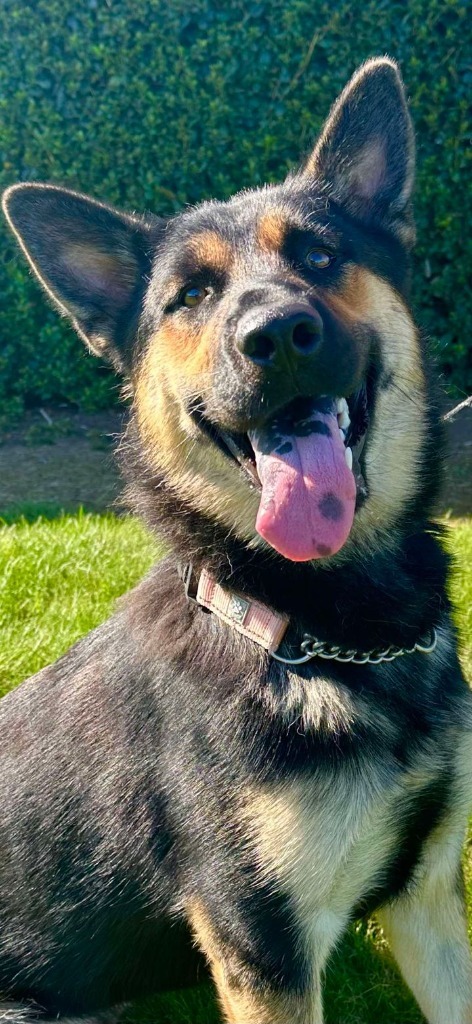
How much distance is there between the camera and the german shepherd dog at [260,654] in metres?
2.08

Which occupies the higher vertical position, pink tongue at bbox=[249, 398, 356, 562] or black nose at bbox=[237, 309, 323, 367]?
black nose at bbox=[237, 309, 323, 367]

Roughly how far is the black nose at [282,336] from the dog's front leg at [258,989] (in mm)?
1354

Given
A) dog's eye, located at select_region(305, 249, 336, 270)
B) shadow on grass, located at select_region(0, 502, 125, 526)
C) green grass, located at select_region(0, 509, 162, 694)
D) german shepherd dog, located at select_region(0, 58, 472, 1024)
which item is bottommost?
shadow on grass, located at select_region(0, 502, 125, 526)

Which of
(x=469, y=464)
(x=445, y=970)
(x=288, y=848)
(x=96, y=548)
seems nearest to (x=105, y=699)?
(x=288, y=848)

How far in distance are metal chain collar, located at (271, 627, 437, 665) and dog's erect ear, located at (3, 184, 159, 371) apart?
1111 millimetres

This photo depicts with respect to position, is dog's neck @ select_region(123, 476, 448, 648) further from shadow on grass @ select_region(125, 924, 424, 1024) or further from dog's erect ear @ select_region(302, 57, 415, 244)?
shadow on grass @ select_region(125, 924, 424, 1024)

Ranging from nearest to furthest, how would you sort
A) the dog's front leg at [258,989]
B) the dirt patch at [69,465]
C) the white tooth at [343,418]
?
the dog's front leg at [258,989]
the white tooth at [343,418]
the dirt patch at [69,465]

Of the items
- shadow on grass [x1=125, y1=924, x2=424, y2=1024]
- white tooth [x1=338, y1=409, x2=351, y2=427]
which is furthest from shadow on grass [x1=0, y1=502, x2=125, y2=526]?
white tooth [x1=338, y1=409, x2=351, y2=427]

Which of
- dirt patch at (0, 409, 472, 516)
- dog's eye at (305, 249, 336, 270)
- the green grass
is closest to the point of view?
dog's eye at (305, 249, 336, 270)

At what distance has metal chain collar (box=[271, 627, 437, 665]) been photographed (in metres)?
2.20

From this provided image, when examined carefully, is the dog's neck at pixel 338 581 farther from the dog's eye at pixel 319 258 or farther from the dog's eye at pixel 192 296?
the dog's eye at pixel 319 258

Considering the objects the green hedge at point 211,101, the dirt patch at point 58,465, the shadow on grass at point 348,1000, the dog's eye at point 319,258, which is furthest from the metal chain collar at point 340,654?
the green hedge at point 211,101

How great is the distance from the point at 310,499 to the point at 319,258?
761mm

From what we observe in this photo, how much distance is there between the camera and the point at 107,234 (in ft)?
8.84
